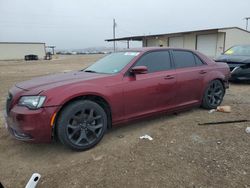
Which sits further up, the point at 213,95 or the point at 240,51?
the point at 240,51

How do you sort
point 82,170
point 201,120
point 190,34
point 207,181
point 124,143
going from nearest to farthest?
point 207,181 → point 82,170 → point 124,143 → point 201,120 → point 190,34

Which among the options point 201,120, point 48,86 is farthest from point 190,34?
point 48,86

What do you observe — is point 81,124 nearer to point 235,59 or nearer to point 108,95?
point 108,95

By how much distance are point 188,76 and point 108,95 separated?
1878 mm

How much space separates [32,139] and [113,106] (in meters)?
1.25

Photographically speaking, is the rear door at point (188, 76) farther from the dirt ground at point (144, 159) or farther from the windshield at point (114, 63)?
the windshield at point (114, 63)

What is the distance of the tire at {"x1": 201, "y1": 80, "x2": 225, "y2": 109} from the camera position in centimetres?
492

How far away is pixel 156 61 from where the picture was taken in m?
4.18

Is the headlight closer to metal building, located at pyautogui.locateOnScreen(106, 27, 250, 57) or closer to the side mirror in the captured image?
the side mirror

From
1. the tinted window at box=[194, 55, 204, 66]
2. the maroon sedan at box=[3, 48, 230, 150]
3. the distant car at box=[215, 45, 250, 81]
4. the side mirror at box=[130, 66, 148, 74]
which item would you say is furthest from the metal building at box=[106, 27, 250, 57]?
the side mirror at box=[130, 66, 148, 74]

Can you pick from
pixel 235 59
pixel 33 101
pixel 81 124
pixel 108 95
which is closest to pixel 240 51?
pixel 235 59

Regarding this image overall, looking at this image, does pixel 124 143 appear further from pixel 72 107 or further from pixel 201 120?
pixel 201 120

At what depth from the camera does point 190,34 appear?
27.1m

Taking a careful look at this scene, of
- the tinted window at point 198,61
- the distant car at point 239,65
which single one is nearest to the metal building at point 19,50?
the distant car at point 239,65
